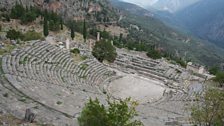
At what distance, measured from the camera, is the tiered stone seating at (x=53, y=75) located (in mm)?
24906

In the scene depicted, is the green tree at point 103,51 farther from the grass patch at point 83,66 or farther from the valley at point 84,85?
the grass patch at point 83,66

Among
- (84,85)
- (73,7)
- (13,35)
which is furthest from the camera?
(73,7)

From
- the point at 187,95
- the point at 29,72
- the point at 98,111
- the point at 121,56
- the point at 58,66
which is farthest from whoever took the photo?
the point at 121,56

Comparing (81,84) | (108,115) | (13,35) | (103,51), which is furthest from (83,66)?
(108,115)

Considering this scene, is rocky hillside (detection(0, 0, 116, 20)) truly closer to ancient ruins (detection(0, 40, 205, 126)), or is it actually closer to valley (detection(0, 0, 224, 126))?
valley (detection(0, 0, 224, 126))

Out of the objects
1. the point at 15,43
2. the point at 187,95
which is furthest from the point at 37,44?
the point at 187,95

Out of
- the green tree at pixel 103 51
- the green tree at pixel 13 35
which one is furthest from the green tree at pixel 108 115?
the green tree at pixel 103 51

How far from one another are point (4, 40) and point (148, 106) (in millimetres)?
19180

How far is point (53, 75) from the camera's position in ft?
109

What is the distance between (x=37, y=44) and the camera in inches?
1597

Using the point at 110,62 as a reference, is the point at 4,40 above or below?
above

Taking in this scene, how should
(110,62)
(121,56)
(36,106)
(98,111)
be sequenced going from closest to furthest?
(98,111) < (36,106) < (110,62) < (121,56)

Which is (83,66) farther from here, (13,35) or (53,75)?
(13,35)

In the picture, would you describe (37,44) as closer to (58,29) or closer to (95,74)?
(95,74)
